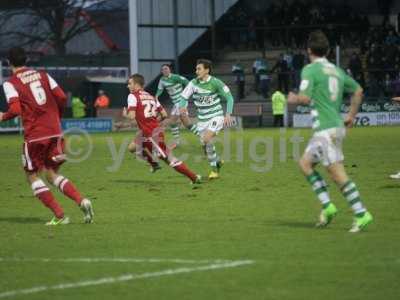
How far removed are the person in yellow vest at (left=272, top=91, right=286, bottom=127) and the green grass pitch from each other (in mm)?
27192

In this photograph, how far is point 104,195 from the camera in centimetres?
1725

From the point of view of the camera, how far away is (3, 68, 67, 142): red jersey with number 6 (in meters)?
12.7

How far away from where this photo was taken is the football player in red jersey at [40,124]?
41.6ft

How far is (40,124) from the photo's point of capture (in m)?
12.7

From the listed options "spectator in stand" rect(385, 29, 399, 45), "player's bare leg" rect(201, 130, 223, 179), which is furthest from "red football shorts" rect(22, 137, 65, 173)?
"spectator in stand" rect(385, 29, 399, 45)

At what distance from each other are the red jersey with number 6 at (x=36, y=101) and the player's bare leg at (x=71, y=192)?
508 mm

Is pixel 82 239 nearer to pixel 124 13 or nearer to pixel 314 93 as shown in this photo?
pixel 314 93

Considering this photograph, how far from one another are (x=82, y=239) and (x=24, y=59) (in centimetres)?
259

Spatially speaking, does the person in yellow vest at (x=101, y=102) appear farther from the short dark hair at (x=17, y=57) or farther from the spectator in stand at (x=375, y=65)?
the short dark hair at (x=17, y=57)

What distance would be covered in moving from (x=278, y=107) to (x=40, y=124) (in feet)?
116

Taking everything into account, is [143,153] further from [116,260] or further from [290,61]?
[290,61]

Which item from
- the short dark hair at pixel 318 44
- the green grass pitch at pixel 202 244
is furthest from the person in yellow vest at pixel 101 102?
the short dark hair at pixel 318 44

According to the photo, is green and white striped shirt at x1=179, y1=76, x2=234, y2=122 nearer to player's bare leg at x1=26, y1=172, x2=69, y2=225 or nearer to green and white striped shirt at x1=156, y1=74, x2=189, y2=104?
player's bare leg at x1=26, y1=172, x2=69, y2=225

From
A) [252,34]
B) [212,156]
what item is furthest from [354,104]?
[252,34]
